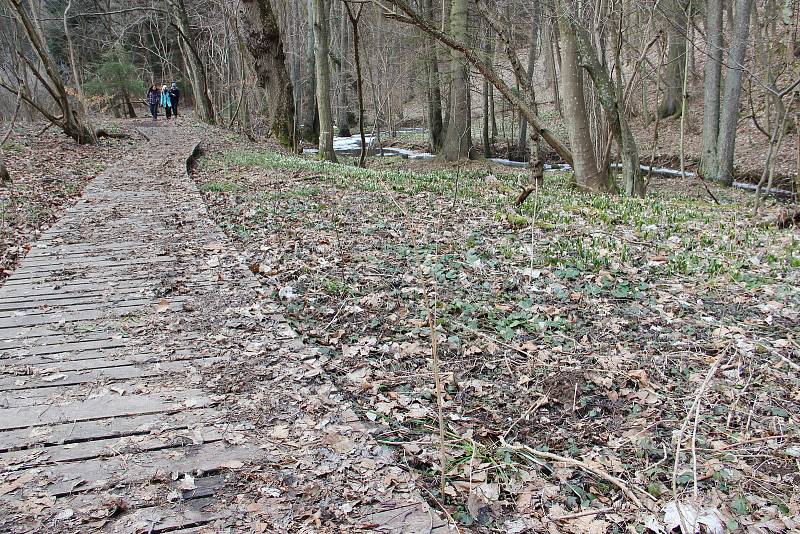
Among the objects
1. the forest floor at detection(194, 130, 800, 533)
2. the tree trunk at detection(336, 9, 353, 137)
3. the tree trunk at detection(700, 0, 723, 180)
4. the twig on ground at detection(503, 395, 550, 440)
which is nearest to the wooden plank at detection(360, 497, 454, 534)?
the forest floor at detection(194, 130, 800, 533)

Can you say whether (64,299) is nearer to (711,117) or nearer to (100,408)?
(100,408)

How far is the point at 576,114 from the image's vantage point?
11.2 meters

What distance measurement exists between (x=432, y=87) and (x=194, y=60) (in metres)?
13.1

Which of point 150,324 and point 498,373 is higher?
point 150,324

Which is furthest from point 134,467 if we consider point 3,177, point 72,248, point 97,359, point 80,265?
point 3,177

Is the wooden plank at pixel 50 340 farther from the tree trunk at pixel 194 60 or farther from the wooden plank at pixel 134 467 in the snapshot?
the tree trunk at pixel 194 60

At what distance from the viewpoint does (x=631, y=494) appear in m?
3.03

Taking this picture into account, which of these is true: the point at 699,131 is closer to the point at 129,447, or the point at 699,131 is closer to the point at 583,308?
the point at 583,308

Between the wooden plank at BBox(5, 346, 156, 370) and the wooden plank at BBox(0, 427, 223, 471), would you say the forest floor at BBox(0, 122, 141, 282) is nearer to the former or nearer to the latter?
the wooden plank at BBox(5, 346, 156, 370)

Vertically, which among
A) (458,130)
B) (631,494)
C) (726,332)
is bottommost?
(631,494)

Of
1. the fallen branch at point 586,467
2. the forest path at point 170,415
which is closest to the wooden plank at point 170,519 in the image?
the forest path at point 170,415

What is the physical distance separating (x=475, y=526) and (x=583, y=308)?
113 inches

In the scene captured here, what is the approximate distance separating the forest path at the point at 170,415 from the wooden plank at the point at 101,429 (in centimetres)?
1

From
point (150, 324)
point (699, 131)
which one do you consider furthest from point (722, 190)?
point (150, 324)
